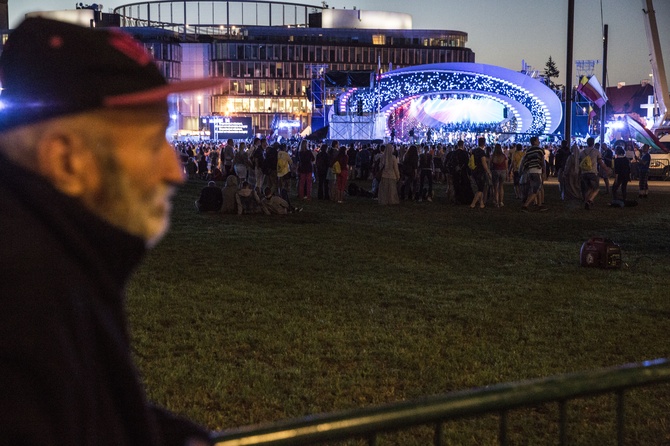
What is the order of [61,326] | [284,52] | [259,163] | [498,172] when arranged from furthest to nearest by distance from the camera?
[284,52]
[259,163]
[498,172]
[61,326]

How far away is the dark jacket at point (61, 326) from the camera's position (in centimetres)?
103

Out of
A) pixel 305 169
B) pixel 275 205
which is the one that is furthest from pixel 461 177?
pixel 275 205

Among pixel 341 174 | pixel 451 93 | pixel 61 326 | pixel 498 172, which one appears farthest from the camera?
pixel 451 93

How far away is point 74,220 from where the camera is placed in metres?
1.15

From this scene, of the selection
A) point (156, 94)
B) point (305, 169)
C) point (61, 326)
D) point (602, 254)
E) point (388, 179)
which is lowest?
point (602, 254)

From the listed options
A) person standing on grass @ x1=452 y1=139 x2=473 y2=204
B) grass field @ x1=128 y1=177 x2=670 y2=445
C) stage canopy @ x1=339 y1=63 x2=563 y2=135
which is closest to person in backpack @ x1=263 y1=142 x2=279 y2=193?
person standing on grass @ x1=452 y1=139 x2=473 y2=204

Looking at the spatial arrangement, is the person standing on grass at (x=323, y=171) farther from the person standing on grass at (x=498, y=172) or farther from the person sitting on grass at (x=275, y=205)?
the person standing on grass at (x=498, y=172)

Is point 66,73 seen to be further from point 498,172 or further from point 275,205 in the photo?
point 498,172

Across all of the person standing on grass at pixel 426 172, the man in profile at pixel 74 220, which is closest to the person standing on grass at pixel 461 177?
the person standing on grass at pixel 426 172

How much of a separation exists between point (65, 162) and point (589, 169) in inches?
729

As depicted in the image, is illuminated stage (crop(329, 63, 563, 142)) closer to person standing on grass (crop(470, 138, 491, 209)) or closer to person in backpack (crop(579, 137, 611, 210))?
person standing on grass (crop(470, 138, 491, 209))

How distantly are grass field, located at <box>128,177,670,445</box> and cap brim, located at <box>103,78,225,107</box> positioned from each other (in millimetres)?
3608

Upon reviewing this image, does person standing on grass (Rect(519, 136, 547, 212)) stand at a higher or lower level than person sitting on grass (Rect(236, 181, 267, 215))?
higher

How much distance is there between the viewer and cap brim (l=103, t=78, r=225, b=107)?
1.18 meters
